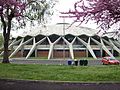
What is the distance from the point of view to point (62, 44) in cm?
9781

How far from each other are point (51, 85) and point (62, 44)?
3273 inches

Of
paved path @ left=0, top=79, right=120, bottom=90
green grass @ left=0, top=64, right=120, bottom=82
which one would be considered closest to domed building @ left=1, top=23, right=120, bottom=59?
green grass @ left=0, top=64, right=120, bottom=82

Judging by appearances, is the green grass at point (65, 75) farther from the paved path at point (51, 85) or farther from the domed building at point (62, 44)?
the domed building at point (62, 44)

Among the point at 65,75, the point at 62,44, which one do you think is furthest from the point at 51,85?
the point at 62,44

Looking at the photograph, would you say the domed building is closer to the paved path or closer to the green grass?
the green grass

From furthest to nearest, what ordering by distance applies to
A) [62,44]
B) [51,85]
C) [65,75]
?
[62,44] < [65,75] < [51,85]

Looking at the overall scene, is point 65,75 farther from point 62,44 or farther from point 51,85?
point 62,44

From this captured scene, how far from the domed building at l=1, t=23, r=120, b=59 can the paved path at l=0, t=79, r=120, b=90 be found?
78.0m

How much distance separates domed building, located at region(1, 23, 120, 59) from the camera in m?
95.6

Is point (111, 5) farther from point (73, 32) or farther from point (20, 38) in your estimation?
point (20, 38)

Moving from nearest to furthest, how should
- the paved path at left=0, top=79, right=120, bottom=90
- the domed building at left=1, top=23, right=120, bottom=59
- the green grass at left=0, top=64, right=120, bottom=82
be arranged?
1. the paved path at left=0, top=79, right=120, bottom=90
2. the green grass at left=0, top=64, right=120, bottom=82
3. the domed building at left=1, top=23, right=120, bottom=59

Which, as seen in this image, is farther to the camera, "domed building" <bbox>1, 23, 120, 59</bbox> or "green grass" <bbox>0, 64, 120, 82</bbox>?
"domed building" <bbox>1, 23, 120, 59</bbox>

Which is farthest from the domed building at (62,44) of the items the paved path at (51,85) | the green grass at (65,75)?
the paved path at (51,85)

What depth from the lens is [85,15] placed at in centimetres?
1148
